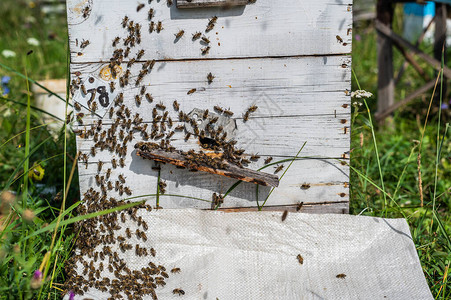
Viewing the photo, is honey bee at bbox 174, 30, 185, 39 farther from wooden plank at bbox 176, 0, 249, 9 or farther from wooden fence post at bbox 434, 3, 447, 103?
wooden fence post at bbox 434, 3, 447, 103

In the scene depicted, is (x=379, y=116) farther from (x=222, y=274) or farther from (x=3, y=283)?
(x=3, y=283)

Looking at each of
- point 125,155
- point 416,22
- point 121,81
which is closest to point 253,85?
point 121,81

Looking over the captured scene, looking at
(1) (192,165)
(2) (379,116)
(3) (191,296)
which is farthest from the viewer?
(2) (379,116)

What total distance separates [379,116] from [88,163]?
3.53m

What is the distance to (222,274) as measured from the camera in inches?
93.4

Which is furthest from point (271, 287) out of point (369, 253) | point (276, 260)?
point (369, 253)

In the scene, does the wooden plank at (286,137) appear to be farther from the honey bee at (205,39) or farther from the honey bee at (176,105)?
the honey bee at (205,39)

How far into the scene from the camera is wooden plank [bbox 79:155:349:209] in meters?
2.56

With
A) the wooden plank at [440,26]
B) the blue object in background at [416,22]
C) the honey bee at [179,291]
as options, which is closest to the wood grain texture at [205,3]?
the honey bee at [179,291]

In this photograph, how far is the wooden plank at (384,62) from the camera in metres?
4.83

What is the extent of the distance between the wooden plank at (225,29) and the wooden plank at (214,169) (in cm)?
52

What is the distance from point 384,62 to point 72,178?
3.53m

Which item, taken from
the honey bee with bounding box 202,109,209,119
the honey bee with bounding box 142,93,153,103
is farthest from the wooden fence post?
the honey bee with bounding box 142,93,153,103

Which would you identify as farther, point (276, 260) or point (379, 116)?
point (379, 116)
